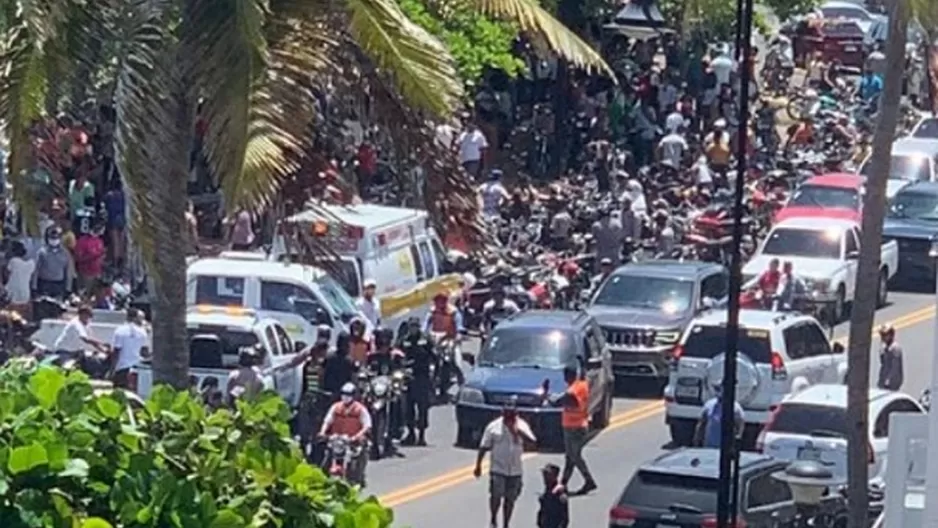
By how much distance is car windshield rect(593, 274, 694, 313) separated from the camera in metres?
34.5

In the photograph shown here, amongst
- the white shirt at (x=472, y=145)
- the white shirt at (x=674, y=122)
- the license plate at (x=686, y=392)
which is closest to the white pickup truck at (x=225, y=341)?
the license plate at (x=686, y=392)

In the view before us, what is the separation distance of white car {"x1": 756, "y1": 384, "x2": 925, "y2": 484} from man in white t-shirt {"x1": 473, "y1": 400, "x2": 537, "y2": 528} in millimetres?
2788

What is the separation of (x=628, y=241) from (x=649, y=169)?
5739 mm

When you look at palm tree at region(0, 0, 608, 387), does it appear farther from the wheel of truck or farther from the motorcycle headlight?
the wheel of truck

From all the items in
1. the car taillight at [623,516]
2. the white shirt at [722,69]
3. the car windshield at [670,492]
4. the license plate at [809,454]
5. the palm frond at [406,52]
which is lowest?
the car taillight at [623,516]

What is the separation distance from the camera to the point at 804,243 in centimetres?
3931

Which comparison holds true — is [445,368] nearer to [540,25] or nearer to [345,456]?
[345,456]

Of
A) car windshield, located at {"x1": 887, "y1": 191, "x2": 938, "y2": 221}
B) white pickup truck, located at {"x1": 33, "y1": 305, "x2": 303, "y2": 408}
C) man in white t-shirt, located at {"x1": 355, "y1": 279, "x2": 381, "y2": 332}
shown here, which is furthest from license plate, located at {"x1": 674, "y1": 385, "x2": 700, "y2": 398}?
car windshield, located at {"x1": 887, "y1": 191, "x2": 938, "y2": 221}

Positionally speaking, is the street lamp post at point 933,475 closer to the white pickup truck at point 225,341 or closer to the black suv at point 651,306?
the white pickup truck at point 225,341

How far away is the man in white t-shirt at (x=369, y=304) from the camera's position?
103 ft

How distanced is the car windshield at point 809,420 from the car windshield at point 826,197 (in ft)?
46.2

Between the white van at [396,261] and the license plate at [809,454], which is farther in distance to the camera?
the white van at [396,261]

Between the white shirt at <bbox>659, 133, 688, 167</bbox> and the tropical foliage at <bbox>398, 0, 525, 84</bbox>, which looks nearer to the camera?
the tropical foliage at <bbox>398, 0, 525, 84</bbox>

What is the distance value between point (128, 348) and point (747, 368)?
7.12 meters
